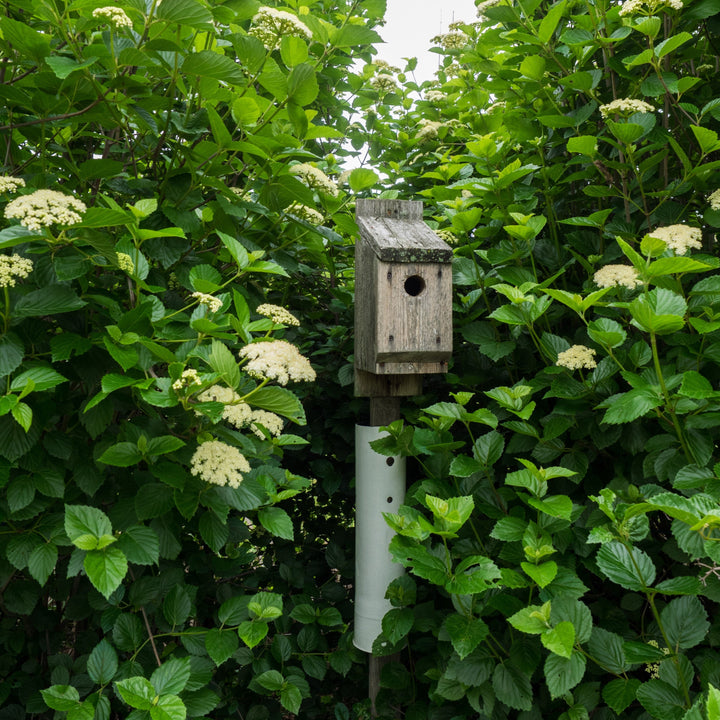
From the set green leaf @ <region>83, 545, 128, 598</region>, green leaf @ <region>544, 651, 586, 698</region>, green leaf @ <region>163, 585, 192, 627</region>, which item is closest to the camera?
green leaf @ <region>83, 545, 128, 598</region>

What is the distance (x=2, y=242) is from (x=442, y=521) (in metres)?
1.11

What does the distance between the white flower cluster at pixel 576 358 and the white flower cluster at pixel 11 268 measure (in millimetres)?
1277

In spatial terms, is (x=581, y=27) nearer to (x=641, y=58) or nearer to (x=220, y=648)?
(x=641, y=58)

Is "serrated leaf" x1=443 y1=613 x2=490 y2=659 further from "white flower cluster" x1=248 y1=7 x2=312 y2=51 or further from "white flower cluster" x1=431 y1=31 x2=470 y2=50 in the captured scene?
"white flower cluster" x1=431 y1=31 x2=470 y2=50

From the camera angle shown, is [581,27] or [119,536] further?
[581,27]

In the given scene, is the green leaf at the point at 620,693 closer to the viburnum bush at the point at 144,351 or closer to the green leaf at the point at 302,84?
the viburnum bush at the point at 144,351

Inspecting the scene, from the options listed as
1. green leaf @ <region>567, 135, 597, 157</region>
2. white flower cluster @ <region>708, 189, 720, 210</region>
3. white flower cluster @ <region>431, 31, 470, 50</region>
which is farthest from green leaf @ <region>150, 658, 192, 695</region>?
white flower cluster @ <region>431, 31, 470, 50</region>

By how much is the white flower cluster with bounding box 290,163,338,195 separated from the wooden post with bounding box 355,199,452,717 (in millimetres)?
179

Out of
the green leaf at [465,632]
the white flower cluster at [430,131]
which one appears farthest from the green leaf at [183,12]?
A: the white flower cluster at [430,131]

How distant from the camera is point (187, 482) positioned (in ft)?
4.27

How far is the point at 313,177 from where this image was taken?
176 centimetres

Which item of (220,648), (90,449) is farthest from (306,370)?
(220,648)

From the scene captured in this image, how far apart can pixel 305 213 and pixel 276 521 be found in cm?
90

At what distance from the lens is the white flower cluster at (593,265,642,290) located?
1453 mm
